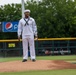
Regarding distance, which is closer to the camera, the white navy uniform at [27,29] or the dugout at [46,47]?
the white navy uniform at [27,29]

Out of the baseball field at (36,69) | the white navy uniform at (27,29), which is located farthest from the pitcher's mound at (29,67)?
the white navy uniform at (27,29)

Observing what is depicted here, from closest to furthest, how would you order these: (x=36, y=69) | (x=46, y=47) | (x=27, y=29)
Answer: (x=36, y=69) → (x=27, y=29) → (x=46, y=47)

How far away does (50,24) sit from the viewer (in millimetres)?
42375

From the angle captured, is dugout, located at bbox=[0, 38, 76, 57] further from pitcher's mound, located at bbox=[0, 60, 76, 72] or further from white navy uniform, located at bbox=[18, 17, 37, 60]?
pitcher's mound, located at bbox=[0, 60, 76, 72]

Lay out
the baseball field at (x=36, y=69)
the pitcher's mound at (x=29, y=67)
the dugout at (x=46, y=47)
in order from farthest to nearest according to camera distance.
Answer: the dugout at (x=46, y=47)
the pitcher's mound at (x=29, y=67)
the baseball field at (x=36, y=69)

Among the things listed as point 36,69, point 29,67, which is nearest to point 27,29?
point 29,67

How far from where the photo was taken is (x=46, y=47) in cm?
2619

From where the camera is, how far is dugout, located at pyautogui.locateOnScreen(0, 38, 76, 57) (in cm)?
2580

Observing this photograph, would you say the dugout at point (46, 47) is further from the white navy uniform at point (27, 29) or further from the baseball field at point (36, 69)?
the baseball field at point (36, 69)

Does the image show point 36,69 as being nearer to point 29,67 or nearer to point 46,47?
point 29,67

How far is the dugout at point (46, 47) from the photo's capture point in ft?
84.6

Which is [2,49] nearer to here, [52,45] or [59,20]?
[52,45]

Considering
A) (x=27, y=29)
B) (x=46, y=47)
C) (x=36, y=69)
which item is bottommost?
(x=36, y=69)

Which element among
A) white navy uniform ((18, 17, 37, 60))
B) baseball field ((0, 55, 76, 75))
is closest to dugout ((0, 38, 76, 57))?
white navy uniform ((18, 17, 37, 60))
